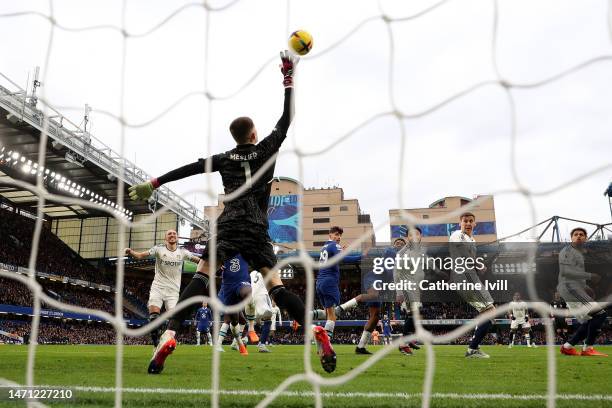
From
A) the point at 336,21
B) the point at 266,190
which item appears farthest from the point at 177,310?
the point at 336,21

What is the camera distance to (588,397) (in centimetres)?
328

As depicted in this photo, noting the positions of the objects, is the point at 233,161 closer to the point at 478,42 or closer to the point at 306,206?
the point at 478,42

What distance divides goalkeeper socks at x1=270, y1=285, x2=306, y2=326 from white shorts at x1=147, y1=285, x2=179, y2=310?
166 inches

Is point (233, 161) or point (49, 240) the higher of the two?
point (49, 240)

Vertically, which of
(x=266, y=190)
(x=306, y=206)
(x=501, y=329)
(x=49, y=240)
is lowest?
(x=501, y=329)

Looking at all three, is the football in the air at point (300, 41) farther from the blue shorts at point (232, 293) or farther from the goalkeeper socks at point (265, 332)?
the goalkeeper socks at point (265, 332)

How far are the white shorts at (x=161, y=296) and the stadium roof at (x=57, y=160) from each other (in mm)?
10355

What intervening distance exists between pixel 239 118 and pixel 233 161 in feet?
1.13

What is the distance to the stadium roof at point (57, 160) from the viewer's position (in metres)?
19.6

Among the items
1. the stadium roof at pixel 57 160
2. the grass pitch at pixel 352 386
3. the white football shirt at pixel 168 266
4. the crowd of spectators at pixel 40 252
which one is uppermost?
the stadium roof at pixel 57 160

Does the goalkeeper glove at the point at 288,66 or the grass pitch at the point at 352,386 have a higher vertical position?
the goalkeeper glove at the point at 288,66

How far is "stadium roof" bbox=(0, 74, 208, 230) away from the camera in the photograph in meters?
19.6

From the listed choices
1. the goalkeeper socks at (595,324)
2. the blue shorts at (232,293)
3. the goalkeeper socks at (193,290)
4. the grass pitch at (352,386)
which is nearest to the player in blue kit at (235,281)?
the blue shorts at (232,293)

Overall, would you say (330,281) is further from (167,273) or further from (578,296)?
(578,296)
